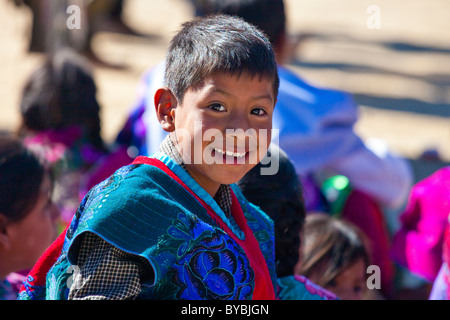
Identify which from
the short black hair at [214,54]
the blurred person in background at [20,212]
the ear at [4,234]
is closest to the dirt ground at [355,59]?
the blurred person in background at [20,212]

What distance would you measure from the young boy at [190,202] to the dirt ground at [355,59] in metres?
3.39

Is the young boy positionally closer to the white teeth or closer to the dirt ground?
the white teeth

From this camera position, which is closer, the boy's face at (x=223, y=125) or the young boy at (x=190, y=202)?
the young boy at (x=190, y=202)

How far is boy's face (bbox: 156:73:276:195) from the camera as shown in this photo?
54.5 inches

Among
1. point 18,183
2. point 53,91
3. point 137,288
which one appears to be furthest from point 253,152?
point 53,91

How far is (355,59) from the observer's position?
9.41m

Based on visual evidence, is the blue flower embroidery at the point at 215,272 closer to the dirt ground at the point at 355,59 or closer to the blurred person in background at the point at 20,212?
the blurred person in background at the point at 20,212

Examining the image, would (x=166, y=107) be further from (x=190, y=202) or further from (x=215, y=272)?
(x=215, y=272)

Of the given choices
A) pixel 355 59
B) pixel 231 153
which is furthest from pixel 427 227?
pixel 355 59

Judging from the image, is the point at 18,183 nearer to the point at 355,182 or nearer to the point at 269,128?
the point at 269,128

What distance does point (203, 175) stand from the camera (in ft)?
4.81

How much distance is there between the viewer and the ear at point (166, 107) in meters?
1.49

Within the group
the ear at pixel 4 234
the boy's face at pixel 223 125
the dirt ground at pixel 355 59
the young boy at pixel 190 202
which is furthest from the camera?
the dirt ground at pixel 355 59

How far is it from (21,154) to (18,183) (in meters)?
0.11
